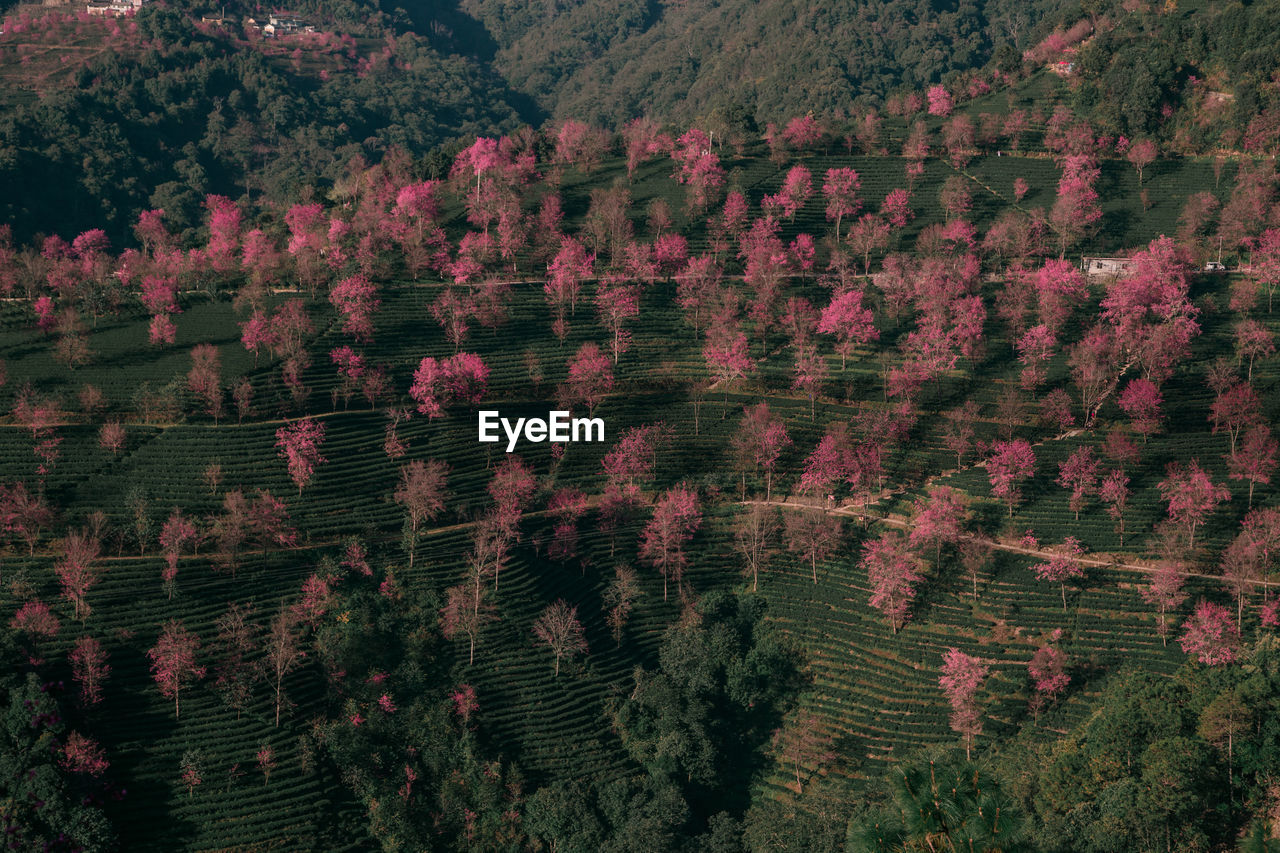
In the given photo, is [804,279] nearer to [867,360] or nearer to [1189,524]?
[867,360]

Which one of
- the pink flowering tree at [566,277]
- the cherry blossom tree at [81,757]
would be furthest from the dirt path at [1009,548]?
the cherry blossom tree at [81,757]

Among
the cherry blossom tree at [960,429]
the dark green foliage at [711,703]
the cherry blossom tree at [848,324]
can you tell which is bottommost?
the dark green foliage at [711,703]

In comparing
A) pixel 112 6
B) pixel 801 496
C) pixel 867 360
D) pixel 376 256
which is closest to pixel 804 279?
pixel 867 360

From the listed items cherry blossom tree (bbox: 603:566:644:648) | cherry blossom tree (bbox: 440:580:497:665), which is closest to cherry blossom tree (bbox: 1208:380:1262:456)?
cherry blossom tree (bbox: 603:566:644:648)

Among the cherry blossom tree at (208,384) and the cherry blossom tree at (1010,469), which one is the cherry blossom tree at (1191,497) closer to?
the cherry blossom tree at (1010,469)

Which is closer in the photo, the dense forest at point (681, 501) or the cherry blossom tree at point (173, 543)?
the dense forest at point (681, 501)

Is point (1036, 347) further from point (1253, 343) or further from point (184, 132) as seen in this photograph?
point (184, 132)
